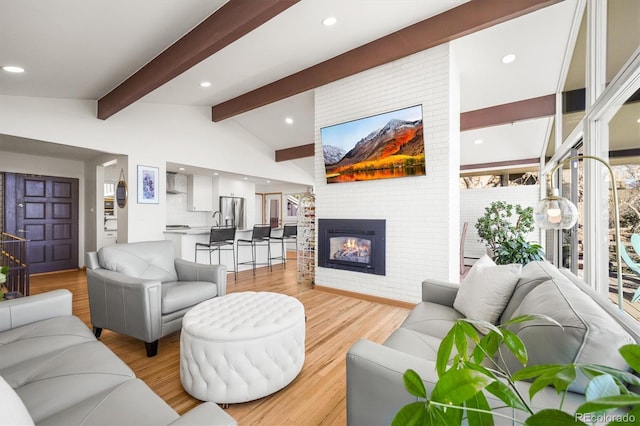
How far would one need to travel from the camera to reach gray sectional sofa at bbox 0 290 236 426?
2.89 feet

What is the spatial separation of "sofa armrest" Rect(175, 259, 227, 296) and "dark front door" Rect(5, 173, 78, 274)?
4152 millimetres

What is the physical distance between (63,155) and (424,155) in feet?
20.5

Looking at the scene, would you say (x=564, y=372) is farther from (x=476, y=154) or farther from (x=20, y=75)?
(x=476, y=154)

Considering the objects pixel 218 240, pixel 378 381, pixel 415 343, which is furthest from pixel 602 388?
pixel 218 240

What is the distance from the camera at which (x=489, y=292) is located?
1765mm

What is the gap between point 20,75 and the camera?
3.07 m

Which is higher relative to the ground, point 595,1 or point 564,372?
point 595,1

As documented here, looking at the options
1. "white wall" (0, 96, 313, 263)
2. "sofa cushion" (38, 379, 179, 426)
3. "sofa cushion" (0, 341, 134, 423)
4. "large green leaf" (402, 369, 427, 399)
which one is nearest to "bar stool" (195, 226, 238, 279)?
"white wall" (0, 96, 313, 263)

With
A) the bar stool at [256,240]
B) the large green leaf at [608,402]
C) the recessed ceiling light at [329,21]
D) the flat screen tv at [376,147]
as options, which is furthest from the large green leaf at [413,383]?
the bar stool at [256,240]

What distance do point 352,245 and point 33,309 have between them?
3.19 meters

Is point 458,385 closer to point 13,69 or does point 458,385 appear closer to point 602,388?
point 602,388

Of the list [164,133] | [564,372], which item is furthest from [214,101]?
[564,372]

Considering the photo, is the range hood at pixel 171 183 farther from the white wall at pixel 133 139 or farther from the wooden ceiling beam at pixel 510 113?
the wooden ceiling beam at pixel 510 113

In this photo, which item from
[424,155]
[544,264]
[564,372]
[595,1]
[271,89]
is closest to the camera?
[564,372]
